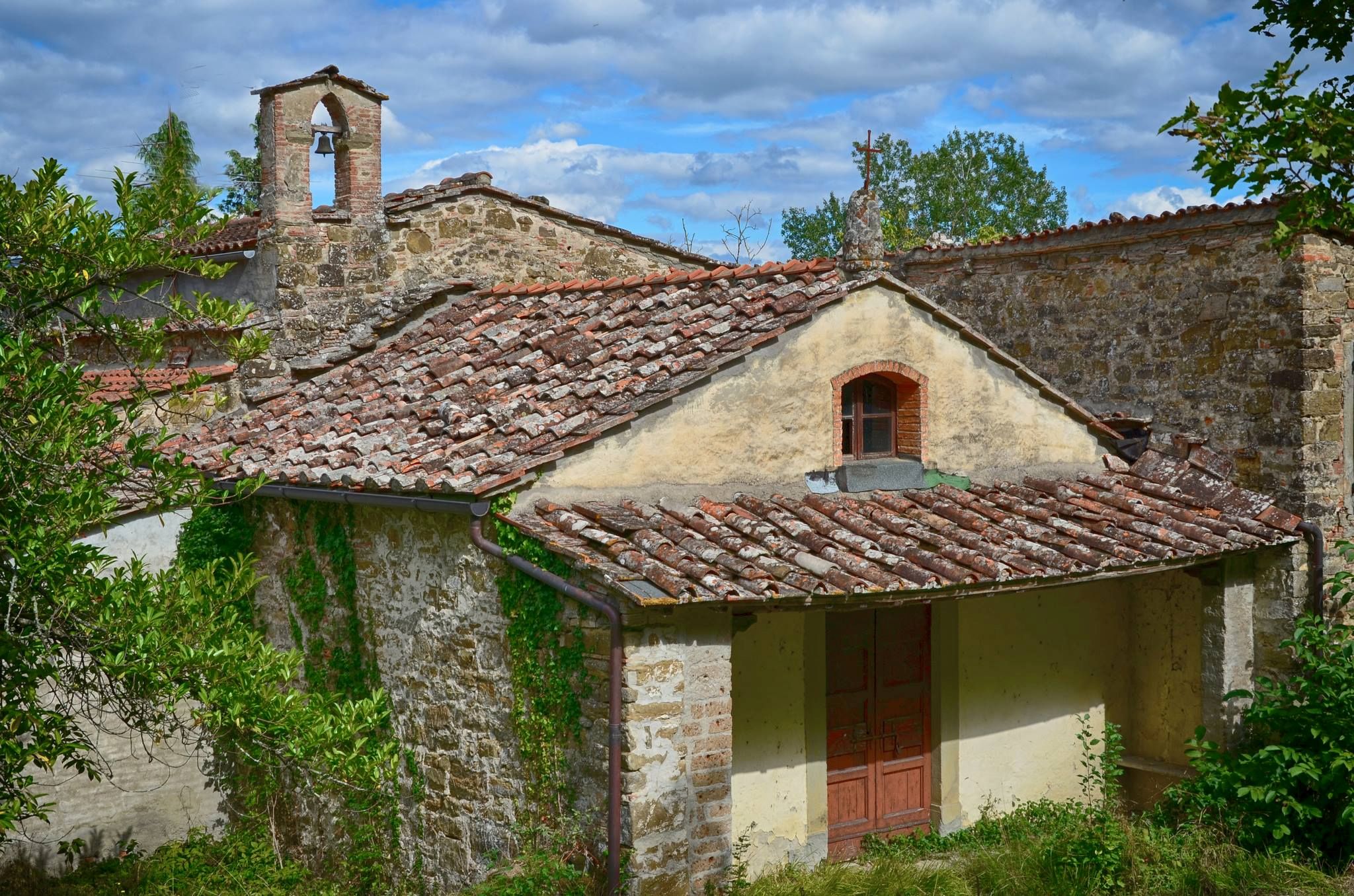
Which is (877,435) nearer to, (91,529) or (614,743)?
(614,743)

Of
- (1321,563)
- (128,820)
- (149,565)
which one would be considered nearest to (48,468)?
(149,565)

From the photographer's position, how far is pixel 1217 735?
34.0 ft

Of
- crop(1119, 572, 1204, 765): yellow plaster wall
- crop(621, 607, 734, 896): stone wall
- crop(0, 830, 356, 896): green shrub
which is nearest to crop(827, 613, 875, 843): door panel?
crop(621, 607, 734, 896): stone wall

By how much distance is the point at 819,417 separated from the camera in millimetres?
9336

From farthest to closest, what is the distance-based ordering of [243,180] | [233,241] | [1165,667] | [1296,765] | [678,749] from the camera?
[243,180], [233,241], [1165,667], [1296,765], [678,749]

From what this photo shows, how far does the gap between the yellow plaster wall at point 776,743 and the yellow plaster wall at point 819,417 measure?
1.21m

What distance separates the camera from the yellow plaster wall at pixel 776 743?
9094 millimetres

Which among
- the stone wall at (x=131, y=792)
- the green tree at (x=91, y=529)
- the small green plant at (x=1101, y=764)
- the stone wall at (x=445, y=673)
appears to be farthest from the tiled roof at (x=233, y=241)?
the small green plant at (x=1101, y=764)

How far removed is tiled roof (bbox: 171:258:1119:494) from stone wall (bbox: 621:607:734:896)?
1441 millimetres

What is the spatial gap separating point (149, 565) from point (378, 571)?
248 cm

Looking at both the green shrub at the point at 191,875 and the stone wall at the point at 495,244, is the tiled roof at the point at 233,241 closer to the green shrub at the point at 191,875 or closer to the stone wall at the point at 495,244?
the stone wall at the point at 495,244

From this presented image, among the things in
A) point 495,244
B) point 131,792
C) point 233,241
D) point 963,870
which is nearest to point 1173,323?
point 963,870

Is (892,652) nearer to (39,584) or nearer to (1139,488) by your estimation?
(1139,488)

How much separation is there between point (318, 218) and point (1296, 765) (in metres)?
9.72
